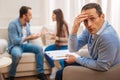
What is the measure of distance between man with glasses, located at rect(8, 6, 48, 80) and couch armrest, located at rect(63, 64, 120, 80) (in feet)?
5.13

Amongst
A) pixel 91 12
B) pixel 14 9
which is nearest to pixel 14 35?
pixel 14 9

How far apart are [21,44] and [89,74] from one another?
1.85 meters

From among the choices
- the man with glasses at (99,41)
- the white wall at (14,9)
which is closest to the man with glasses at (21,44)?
the white wall at (14,9)

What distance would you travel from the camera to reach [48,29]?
3930 millimetres

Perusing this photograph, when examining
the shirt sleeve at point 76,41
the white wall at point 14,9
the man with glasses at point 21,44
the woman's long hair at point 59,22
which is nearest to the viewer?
the shirt sleeve at point 76,41

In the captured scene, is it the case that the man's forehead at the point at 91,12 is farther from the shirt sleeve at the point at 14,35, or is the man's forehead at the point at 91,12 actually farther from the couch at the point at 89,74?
the shirt sleeve at the point at 14,35

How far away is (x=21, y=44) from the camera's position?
11.2 feet

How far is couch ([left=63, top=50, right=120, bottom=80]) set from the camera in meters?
1.72

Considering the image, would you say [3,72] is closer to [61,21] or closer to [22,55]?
[22,55]

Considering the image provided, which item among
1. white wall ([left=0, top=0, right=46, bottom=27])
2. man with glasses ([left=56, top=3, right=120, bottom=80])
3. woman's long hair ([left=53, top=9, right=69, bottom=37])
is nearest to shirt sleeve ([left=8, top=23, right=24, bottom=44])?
woman's long hair ([left=53, top=9, right=69, bottom=37])

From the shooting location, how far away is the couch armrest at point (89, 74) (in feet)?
5.64

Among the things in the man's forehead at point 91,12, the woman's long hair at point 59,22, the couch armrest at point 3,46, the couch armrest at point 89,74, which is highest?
the man's forehead at point 91,12

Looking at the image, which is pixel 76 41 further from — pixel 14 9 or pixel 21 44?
pixel 14 9

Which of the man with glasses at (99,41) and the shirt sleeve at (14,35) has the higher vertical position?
the man with glasses at (99,41)
